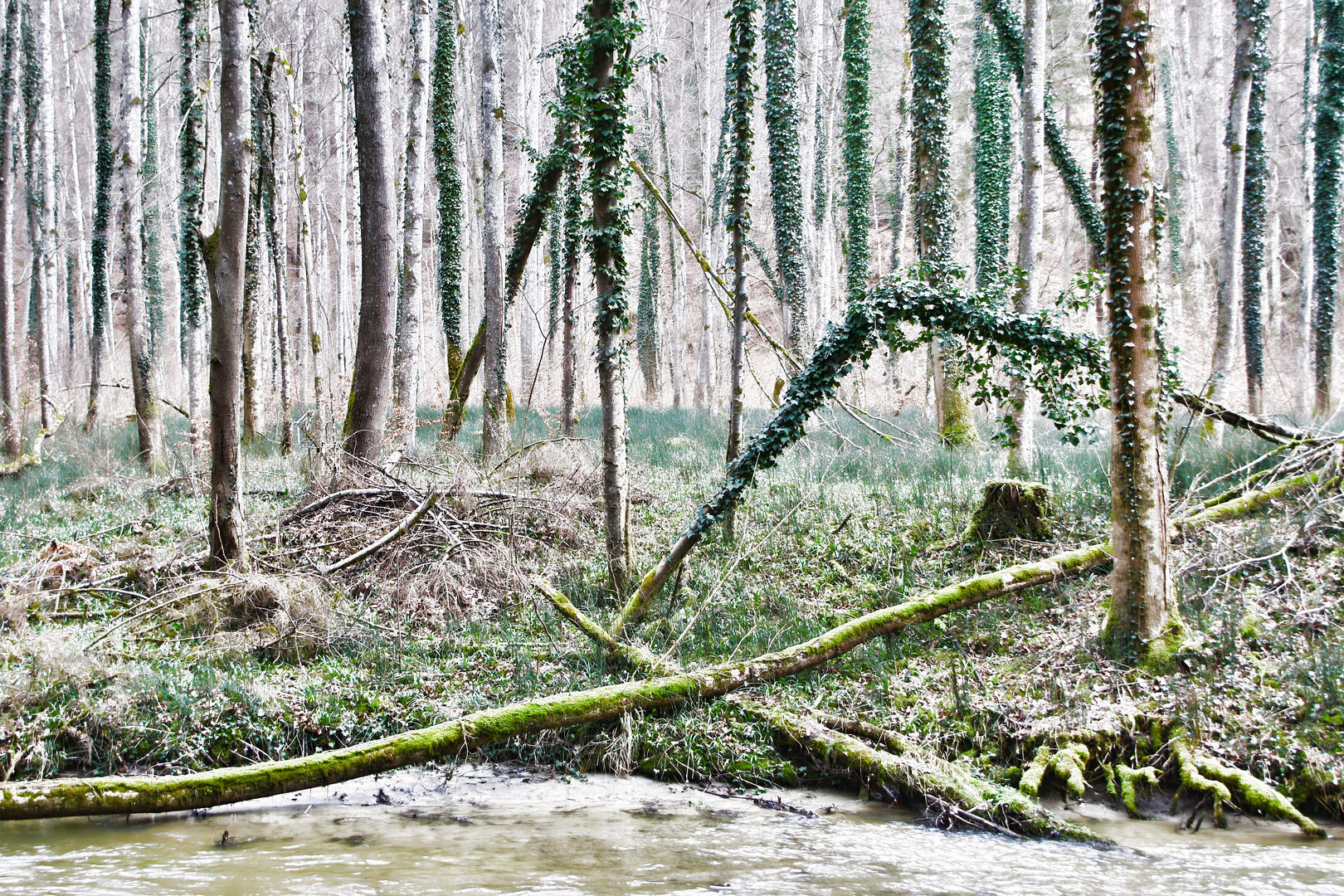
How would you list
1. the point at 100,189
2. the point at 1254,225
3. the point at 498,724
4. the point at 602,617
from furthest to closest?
the point at 1254,225 < the point at 100,189 < the point at 602,617 < the point at 498,724

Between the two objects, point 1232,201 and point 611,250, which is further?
point 1232,201

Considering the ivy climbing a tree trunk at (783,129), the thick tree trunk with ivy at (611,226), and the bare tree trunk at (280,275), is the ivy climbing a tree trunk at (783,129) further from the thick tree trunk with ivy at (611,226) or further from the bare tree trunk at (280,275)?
the bare tree trunk at (280,275)

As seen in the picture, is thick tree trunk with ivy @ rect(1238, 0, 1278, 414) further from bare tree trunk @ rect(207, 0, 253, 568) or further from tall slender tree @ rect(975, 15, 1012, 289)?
bare tree trunk @ rect(207, 0, 253, 568)

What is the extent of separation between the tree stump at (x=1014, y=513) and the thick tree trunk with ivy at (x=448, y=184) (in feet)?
29.2

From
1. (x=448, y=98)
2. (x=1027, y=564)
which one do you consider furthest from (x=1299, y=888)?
(x=448, y=98)

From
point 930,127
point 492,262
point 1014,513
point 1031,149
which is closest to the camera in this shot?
point 1014,513

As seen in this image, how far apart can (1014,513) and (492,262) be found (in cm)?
744

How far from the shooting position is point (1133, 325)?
15.9ft

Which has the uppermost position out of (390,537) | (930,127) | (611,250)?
(930,127)

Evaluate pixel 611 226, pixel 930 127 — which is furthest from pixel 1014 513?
pixel 930 127

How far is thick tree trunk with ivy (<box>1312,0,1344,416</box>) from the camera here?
12.6m

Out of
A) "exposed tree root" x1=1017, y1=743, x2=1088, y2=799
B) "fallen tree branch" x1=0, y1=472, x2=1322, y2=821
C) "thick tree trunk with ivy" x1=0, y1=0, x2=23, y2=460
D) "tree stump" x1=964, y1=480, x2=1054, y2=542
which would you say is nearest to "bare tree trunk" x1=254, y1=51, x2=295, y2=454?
"thick tree trunk with ivy" x1=0, y1=0, x2=23, y2=460

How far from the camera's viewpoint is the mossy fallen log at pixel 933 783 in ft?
Result: 13.0

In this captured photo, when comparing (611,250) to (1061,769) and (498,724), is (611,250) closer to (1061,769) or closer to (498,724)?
(498,724)
